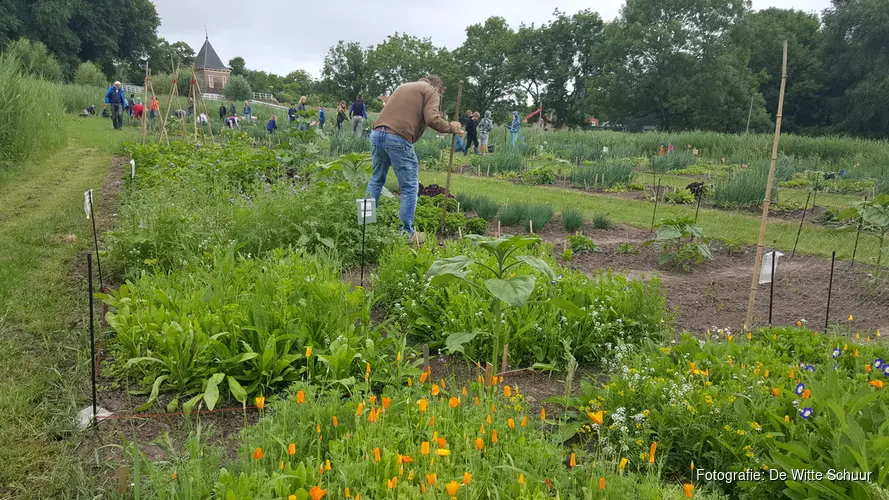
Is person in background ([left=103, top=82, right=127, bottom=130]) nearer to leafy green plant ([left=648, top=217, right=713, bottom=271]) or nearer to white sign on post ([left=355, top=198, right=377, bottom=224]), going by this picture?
white sign on post ([left=355, top=198, right=377, bottom=224])

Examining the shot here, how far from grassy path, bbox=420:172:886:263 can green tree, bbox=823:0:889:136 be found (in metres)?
30.3

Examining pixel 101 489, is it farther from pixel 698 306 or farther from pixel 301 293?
pixel 698 306

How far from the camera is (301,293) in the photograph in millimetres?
3189

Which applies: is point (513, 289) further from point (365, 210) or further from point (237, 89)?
point (237, 89)

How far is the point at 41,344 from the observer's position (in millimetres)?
3117

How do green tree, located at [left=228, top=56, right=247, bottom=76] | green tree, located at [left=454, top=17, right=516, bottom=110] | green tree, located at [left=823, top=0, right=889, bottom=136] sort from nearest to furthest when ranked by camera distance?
green tree, located at [left=823, top=0, right=889, bottom=136], green tree, located at [left=454, top=17, right=516, bottom=110], green tree, located at [left=228, top=56, right=247, bottom=76]

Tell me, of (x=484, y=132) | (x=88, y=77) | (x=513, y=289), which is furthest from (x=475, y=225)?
(x=88, y=77)

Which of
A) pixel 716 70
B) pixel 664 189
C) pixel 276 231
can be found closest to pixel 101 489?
pixel 276 231

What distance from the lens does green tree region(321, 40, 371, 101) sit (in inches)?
2334

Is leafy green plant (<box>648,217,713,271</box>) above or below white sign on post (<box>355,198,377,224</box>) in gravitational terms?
below

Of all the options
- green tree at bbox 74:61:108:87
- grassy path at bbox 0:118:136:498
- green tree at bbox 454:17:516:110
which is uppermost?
green tree at bbox 454:17:516:110

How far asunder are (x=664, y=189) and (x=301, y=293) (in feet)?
30.0

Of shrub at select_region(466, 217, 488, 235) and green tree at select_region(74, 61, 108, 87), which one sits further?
green tree at select_region(74, 61, 108, 87)

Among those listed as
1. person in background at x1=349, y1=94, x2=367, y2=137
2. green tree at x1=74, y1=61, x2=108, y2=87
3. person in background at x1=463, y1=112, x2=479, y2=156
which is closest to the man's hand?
person in background at x1=349, y1=94, x2=367, y2=137
